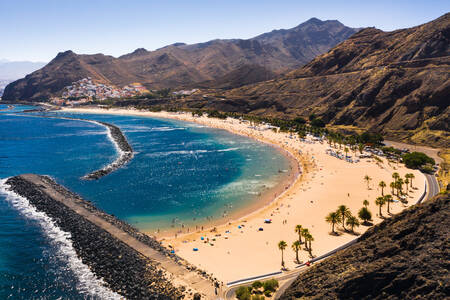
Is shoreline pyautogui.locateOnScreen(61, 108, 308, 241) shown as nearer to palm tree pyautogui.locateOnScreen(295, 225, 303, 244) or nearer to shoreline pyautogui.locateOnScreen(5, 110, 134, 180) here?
palm tree pyautogui.locateOnScreen(295, 225, 303, 244)

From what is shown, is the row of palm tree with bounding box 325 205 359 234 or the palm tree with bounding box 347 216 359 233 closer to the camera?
the palm tree with bounding box 347 216 359 233

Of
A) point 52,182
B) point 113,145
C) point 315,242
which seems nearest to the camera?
point 315,242

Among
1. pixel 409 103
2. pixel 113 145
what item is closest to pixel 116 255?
pixel 113 145

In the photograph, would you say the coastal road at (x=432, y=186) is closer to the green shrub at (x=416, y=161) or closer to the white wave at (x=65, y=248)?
the green shrub at (x=416, y=161)

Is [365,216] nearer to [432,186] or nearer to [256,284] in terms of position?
[432,186]

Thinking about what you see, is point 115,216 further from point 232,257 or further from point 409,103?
point 409,103

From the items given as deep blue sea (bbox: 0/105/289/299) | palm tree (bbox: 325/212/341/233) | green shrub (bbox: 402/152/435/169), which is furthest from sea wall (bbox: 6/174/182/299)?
green shrub (bbox: 402/152/435/169)
